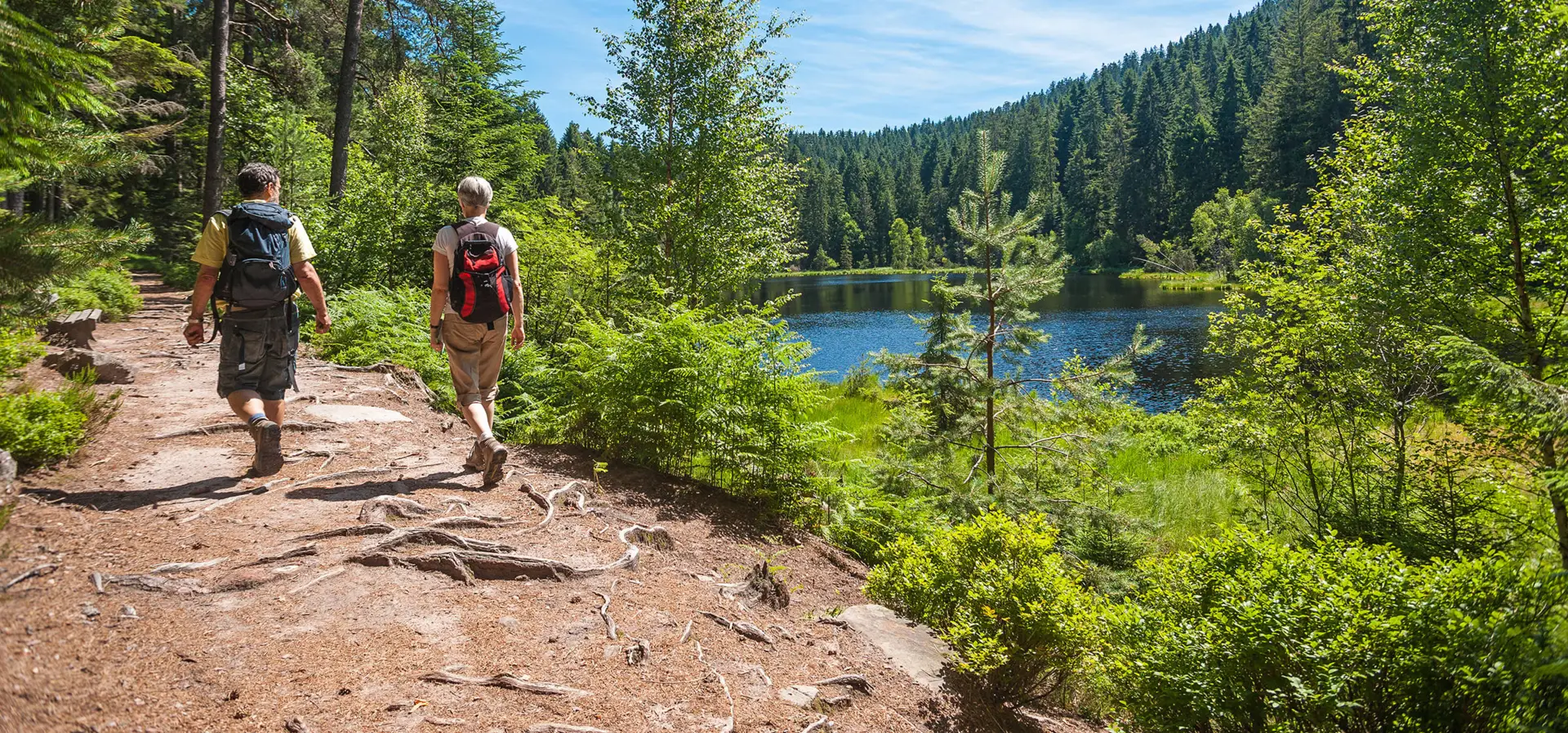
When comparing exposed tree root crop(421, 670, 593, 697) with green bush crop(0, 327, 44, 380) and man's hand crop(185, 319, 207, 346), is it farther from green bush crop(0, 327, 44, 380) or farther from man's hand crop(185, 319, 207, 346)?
green bush crop(0, 327, 44, 380)

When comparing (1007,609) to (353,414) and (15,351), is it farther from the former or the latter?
(15,351)

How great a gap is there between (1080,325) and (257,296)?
41.5 metres

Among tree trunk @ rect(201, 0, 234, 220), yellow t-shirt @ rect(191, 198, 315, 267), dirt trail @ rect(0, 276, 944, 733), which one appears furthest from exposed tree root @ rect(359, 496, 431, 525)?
tree trunk @ rect(201, 0, 234, 220)

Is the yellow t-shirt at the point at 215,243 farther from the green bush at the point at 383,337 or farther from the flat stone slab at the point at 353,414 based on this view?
the green bush at the point at 383,337

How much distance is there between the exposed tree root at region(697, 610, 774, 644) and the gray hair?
3.36 m

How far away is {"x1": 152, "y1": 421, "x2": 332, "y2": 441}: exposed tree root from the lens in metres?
6.06

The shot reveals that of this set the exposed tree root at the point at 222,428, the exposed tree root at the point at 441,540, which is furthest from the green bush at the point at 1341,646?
the exposed tree root at the point at 222,428

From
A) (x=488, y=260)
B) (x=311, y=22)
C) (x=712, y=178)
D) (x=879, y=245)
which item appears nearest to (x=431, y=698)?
(x=488, y=260)

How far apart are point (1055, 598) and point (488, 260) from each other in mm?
4403

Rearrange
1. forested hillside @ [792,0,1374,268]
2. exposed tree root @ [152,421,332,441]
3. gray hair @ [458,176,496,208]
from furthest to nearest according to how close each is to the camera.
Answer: forested hillside @ [792,0,1374,268]
exposed tree root @ [152,421,332,441]
gray hair @ [458,176,496,208]

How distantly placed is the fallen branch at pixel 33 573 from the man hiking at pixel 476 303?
7.78ft

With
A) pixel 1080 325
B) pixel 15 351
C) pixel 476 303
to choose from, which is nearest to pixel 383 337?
pixel 15 351

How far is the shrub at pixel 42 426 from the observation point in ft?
15.0

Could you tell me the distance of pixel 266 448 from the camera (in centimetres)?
512
